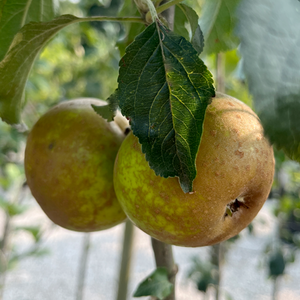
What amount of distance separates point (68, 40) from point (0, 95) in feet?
4.77

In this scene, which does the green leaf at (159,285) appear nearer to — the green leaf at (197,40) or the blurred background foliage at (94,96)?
the green leaf at (197,40)

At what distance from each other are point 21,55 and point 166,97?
326 mm

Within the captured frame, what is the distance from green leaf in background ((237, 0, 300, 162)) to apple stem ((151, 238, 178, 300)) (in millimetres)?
441

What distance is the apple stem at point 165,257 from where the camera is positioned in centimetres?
64

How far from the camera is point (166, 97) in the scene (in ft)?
1.31

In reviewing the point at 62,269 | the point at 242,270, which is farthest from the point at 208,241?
the point at 62,269

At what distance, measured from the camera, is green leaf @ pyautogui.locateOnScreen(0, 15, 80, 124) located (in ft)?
1.81

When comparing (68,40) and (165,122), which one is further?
(68,40)

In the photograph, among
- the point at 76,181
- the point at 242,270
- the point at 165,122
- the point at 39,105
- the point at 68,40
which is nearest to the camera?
the point at 165,122

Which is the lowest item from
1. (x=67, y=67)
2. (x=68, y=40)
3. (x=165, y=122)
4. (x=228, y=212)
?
(x=67, y=67)

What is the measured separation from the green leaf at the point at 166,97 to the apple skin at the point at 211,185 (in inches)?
2.1

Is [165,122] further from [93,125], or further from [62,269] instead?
[62,269]

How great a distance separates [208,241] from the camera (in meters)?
0.49

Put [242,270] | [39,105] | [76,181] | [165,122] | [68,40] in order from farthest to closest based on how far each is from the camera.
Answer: [242,270]
[39,105]
[68,40]
[76,181]
[165,122]
